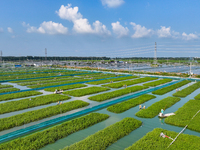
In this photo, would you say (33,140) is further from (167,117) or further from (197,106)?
(197,106)

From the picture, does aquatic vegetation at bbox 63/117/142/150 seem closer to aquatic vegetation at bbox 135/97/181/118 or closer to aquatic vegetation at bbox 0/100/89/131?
aquatic vegetation at bbox 135/97/181/118

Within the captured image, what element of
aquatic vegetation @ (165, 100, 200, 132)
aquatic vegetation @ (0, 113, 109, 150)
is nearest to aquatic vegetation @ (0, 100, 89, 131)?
aquatic vegetation @ (0, 113, 109, 150)

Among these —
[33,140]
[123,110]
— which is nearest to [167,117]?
[123,110]

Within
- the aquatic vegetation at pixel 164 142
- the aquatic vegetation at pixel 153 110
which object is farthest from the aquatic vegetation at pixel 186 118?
the aquatic vegetation at pixel 164 142

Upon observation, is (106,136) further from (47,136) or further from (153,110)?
(153,110)

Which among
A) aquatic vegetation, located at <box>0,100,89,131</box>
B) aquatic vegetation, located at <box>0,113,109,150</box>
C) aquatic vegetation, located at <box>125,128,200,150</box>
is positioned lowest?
aquatic vegetation, located at <box>125,128,200,150</box>

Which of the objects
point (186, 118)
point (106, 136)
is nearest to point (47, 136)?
point (106, 136)
